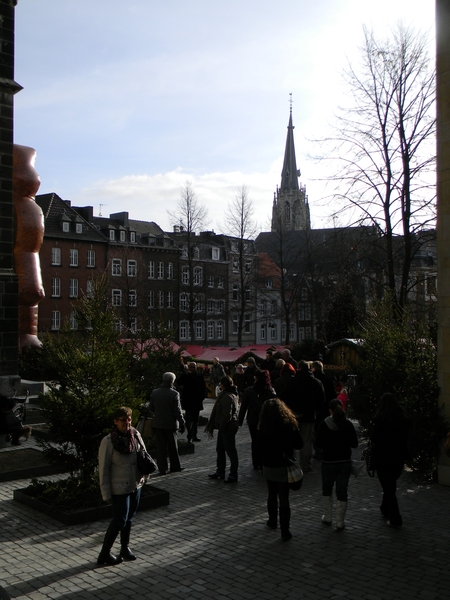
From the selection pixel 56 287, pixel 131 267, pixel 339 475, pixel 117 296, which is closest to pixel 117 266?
pixel 131 267

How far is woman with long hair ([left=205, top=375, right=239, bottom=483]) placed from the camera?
35.2ft

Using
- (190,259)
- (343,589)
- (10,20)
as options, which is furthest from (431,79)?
(190,259)

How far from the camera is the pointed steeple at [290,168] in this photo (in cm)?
10131

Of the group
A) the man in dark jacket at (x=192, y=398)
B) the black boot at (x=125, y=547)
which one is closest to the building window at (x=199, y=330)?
the man in dark jacket at (x=192, y=398)

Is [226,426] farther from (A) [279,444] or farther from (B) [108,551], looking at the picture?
(B) [108,551]

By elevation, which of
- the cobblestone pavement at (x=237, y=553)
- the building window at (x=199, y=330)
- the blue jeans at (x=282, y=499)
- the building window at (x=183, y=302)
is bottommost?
the cobblestone pavement at (x=237, y=553)

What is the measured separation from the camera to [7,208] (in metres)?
16.1

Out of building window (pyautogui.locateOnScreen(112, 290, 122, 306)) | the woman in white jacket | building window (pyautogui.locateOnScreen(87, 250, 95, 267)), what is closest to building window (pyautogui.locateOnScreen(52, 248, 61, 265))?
building window (pyautogui.locateOnScreen(87, 250, 95, 267))

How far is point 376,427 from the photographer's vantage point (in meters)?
8.46

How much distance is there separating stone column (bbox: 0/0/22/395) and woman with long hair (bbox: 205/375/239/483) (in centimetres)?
701

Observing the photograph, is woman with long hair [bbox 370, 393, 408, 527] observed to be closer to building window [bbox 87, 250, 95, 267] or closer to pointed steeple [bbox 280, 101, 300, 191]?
building window [bbox 87, 250, 95, 267]

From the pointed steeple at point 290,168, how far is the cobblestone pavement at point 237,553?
308 feet

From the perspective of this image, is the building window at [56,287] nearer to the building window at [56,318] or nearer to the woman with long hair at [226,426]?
the building window at [56,318]

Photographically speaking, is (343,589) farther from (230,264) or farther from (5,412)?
(230,264)
